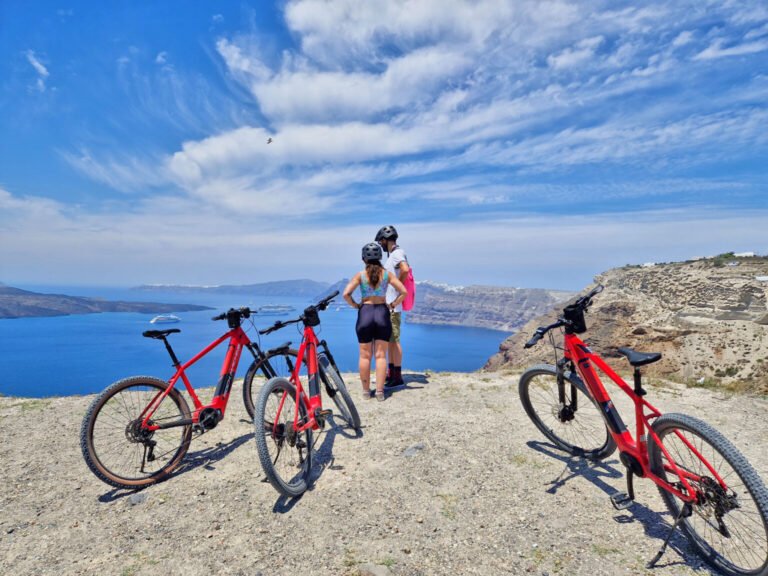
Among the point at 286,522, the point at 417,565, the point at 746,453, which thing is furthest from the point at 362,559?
the point at 746,453

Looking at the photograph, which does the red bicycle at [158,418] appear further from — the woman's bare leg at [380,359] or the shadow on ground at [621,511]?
the shadow on ground at [621,511]

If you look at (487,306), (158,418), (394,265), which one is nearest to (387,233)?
(394,265)

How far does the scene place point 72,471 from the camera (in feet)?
14.7

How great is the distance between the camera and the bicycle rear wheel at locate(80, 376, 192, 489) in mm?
3807

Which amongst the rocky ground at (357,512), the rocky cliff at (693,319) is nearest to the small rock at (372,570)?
the rocky ground at (357,512)

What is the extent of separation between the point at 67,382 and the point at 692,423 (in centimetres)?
4953

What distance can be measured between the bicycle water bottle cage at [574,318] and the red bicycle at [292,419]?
9.71ft

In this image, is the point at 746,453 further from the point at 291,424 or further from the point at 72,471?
the point at 72,471

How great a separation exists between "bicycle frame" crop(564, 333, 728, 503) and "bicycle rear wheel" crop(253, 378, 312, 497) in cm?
312

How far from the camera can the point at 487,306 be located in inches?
6777

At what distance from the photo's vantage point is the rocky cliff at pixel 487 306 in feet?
518

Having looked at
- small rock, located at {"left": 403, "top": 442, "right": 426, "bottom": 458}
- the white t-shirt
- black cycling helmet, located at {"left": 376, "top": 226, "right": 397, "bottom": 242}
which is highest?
black cycling helmet, located at {"left": 376, "top": 226, "right": 397, "bottom": 242}

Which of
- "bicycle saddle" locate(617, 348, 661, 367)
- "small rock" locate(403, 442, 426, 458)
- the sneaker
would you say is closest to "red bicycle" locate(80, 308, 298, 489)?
"small rock" locate(403, 442, 426, 458)

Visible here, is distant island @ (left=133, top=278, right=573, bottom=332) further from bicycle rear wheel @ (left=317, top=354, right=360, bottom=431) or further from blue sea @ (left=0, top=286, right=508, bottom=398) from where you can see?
bicycle rear wheel @ (left=317, top=354, right=360, bottom=431)
